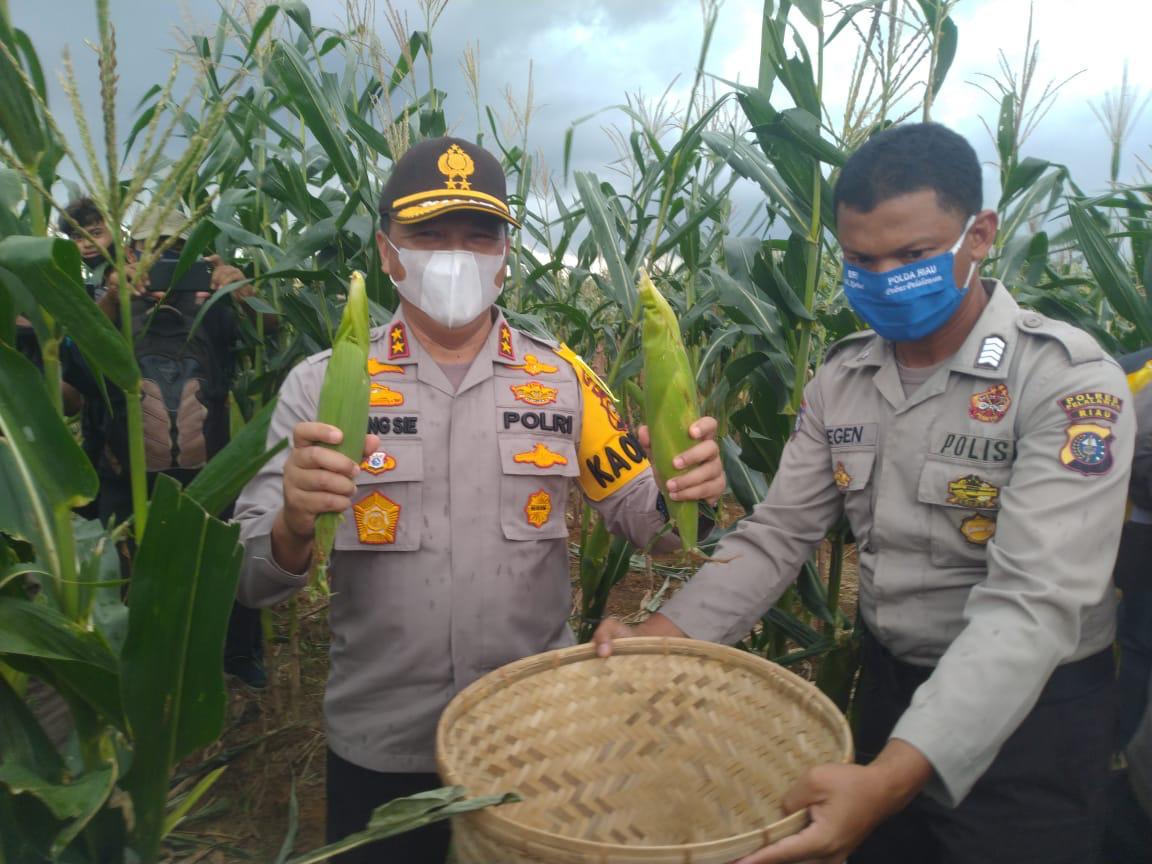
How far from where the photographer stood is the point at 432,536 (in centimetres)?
177

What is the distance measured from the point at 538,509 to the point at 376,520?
1.19 ft

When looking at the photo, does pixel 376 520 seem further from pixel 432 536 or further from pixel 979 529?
pixel 979 529

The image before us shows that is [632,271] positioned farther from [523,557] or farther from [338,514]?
[338,514]

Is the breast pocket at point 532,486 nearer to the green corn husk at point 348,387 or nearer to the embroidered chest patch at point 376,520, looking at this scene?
the embroidered chest patch at point 376,520

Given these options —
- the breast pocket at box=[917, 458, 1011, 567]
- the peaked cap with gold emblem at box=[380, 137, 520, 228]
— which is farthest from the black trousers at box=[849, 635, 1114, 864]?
the peaked cap with gold emblem at box=[380, 137, 520, 228]

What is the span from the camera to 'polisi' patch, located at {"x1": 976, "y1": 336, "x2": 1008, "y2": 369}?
1.65m

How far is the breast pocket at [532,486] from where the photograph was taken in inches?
71.5

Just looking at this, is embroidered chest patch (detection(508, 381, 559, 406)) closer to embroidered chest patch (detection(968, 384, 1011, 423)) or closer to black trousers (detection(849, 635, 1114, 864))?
embroidered chest patch (detection(968, 384, 1011, 423))

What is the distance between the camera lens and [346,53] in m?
3.56

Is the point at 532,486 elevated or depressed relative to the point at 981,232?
depressed

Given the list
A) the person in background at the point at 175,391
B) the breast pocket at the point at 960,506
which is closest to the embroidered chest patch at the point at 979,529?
the breast pocket at the point at 960,506

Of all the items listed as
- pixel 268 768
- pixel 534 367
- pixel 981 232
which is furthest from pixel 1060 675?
pixel 268 768

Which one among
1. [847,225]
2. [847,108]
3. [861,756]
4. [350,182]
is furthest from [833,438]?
[350,182]

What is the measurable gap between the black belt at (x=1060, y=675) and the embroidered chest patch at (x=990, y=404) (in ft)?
1.69
